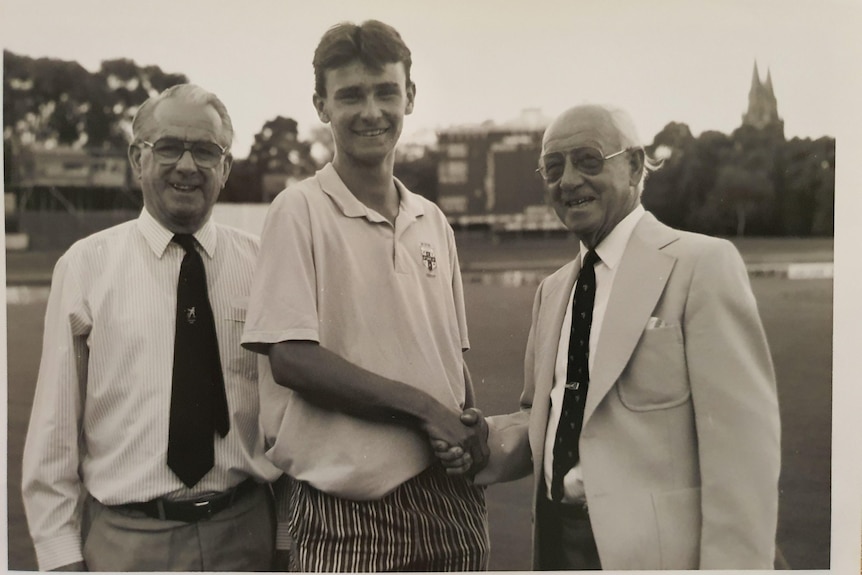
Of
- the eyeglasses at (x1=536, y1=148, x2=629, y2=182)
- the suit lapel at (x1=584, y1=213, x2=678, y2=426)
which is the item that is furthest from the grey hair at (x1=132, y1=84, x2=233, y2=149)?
the suit lapel at (x1=584, y1=213, x2=678, y2=426)

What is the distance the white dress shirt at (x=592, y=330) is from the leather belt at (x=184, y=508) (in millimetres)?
1059

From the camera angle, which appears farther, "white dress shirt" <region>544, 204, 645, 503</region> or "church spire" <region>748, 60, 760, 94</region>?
"church spire" <region>748, 60, 760, 94</region>

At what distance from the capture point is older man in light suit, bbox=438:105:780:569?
2420 millimetres

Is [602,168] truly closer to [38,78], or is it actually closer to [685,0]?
[685,0]

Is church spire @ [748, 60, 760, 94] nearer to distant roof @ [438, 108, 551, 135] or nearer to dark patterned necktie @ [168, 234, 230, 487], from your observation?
distant roof @ [438, 108, 551, 135]

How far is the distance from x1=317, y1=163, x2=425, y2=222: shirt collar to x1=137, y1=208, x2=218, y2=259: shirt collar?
1.31ft

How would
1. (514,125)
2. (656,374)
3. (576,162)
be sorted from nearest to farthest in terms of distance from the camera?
(656,374)
(576,162)
(514,125)

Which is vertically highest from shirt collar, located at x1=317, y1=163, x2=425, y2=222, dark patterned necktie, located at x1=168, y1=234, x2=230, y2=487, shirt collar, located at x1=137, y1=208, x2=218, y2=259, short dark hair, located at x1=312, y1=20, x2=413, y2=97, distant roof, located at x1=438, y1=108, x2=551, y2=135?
short dark hair, located at x1=312, y1=20, x2=413, y2=97

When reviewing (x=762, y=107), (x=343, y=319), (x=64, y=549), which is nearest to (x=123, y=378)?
(x=64, y=549)

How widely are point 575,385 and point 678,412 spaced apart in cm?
32

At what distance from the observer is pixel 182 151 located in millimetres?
2561

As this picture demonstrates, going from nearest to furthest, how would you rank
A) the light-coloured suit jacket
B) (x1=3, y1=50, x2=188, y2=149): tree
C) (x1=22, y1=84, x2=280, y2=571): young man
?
the light-coloured suit jacket < (x1=22, y1=84, x2=280, y2=571): young man < (x1=3, y1=50, x2=188, y2=149): tree

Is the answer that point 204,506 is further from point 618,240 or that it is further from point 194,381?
point 618,240

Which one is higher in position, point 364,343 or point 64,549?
point 364,343
